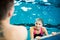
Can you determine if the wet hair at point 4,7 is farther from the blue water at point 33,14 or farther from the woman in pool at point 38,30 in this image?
the woman in pool at point 38,30

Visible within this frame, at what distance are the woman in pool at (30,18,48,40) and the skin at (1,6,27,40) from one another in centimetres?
7

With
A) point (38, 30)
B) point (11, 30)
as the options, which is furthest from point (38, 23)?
point (11, 30)

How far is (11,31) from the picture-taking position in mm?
1536

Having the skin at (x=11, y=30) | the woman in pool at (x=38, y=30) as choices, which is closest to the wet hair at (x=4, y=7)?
the skin at (x=11, y=30)

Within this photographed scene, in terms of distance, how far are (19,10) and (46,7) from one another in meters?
0.27

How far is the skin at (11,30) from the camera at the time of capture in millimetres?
1527

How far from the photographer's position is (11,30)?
154 cm

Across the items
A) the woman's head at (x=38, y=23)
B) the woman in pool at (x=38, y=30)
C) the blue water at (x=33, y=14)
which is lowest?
the woman in pool at (x=38, y=30)

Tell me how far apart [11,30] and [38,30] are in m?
0.26

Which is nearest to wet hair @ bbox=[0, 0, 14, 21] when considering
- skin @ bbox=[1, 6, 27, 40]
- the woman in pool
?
skin @ bbox=[1, 6, 27, 40]

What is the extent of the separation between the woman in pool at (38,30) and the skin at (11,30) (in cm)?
7

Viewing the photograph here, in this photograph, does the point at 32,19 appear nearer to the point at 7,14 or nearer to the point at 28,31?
the point at 28,31

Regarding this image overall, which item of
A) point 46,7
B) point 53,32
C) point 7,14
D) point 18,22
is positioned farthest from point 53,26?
point 7,14

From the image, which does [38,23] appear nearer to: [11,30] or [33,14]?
[33,14]
